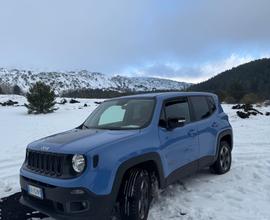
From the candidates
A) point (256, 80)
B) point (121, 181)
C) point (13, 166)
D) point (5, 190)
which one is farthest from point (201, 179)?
point (256, 80)

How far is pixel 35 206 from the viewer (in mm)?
4699

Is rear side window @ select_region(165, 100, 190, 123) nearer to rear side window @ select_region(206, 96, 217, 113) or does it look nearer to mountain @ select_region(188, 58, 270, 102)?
rear side window @ select_region(206, 96, 217, 113)

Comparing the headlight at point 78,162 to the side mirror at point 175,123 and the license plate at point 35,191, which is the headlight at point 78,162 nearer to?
the license plate at point 35,191

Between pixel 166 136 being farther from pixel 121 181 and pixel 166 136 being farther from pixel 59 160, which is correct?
pixel 59 160

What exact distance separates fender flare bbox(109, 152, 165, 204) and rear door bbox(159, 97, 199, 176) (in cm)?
24

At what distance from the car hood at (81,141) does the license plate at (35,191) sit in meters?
0.53

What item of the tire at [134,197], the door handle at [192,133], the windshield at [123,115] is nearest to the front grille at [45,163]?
the tire at [134,197]

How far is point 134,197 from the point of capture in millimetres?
4629

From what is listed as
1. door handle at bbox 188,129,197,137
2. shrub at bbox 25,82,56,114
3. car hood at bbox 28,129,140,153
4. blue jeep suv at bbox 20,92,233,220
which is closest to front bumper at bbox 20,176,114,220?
blue jeep suv at bbox 20,92,233,220

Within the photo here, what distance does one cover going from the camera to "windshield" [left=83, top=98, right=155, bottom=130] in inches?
215

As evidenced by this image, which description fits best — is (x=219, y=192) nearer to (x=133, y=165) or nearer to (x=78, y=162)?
(x=133, y=165)

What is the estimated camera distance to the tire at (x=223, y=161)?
7.24m

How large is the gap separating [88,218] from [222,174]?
397 cm

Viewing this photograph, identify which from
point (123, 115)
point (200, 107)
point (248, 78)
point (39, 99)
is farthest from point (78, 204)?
point (248, 78)
